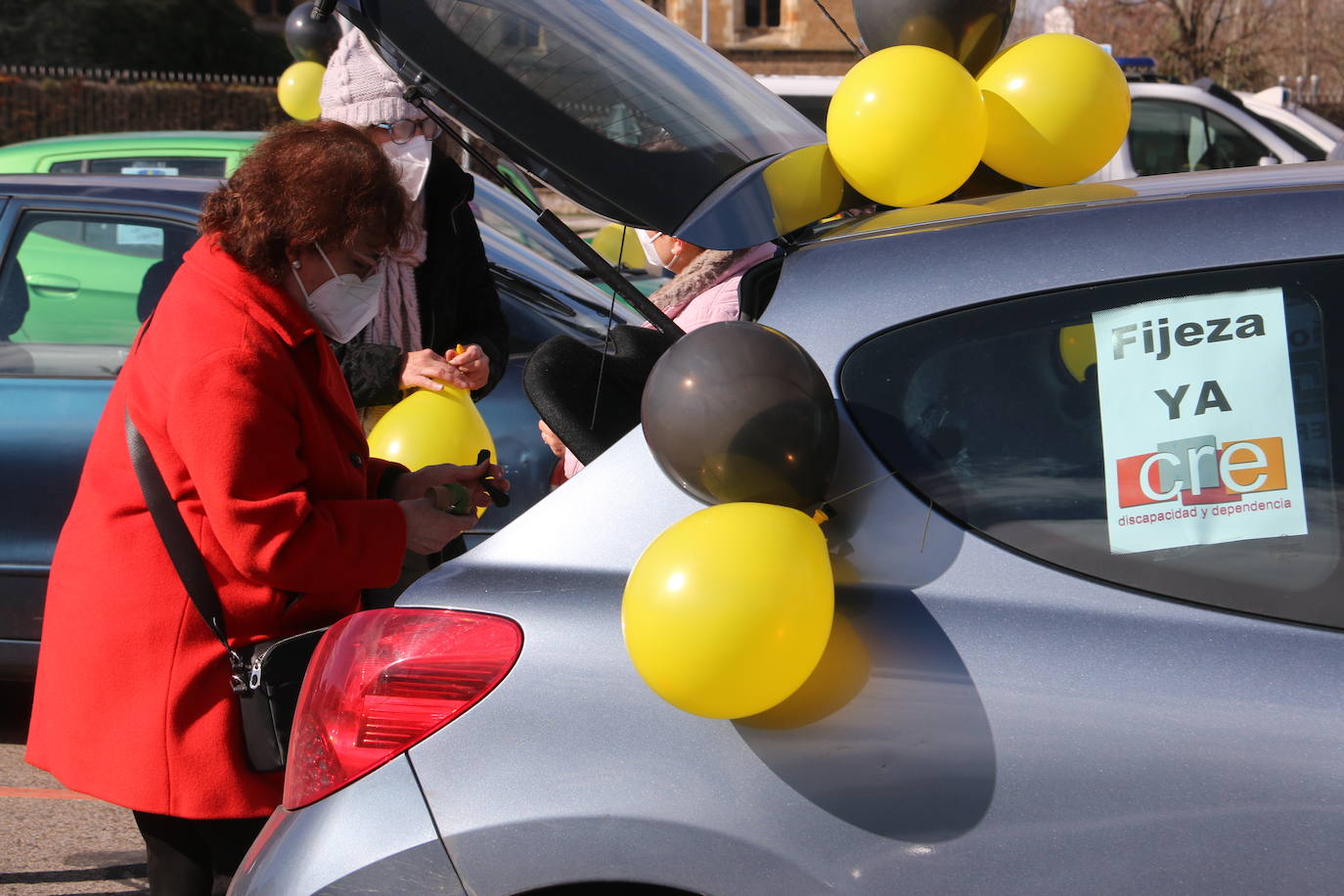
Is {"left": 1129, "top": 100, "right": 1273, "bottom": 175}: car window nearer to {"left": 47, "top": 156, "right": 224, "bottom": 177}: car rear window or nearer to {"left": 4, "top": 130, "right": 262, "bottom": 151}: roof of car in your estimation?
{"left": 4, "top": 130, "right": 262, "bottom": 151}: roof of car

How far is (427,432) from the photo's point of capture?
2971 mm

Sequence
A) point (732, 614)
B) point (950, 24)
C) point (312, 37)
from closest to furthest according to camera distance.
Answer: point (732, 614), point (950, 24), point (312, 37)

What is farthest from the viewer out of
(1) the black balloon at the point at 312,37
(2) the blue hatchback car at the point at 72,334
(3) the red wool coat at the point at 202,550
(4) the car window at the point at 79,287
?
(1) the black balloon at the point at 312,37

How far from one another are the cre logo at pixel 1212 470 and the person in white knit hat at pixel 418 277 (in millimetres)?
1867

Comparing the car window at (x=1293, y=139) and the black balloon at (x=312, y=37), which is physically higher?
the black balloon at (x=312, y=37)

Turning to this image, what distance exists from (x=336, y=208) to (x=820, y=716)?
1.13 meters

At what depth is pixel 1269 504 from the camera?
5.35ft

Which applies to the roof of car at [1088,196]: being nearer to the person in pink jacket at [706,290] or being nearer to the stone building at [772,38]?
the person in pink jacket at [706,290]

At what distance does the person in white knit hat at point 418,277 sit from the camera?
313 cm

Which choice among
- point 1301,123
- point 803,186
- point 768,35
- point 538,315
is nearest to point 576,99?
point 803,186

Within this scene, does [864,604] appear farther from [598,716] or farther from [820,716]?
[598,716]

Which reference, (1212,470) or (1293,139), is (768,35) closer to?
(1293,139)

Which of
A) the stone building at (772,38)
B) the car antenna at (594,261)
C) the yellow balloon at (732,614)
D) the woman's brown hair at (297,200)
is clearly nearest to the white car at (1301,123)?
the car antenna at (594,261)

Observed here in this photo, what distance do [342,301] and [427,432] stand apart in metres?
0.75
